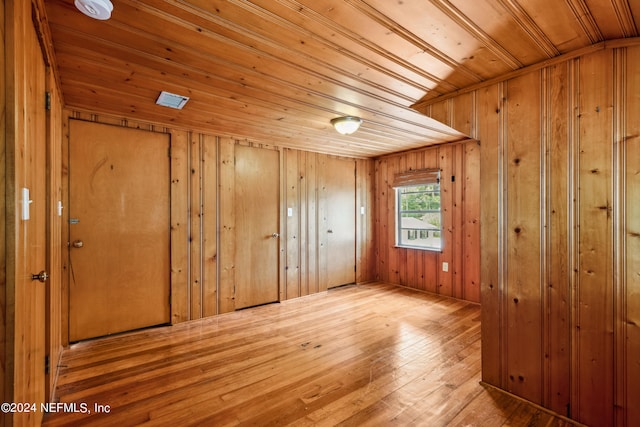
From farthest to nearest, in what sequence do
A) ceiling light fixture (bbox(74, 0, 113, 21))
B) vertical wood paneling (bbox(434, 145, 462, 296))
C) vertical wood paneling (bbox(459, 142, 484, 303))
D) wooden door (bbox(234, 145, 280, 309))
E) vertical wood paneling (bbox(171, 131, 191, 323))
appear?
vertical wood paneling (bbox(434, 145, 462, 296)) < vertical wood paneling (bbox(459, 142, 484, 303)) < wooden door (bbox(234, 145, 280, 309)) < vertical wood paneling (bbox(171, 131, 191, 323)) < ceiling light fixture (bbox(74, 0, 113, 21))

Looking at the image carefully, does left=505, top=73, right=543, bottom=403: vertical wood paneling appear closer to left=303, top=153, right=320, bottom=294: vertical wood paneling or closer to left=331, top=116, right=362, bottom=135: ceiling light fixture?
left=331, top=116, right=362, bottom=135: ceiling light fixture

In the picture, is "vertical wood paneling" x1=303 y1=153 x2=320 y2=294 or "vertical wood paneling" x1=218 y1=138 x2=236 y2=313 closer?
"vertical wood paneling" x1=218 y1=138 x2=236 y2=313

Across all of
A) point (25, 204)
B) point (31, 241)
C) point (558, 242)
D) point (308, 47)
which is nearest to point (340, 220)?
point (558, 242)

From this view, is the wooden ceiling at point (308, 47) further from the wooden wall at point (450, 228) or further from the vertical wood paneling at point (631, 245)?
the wooden wall at point (450, 228)

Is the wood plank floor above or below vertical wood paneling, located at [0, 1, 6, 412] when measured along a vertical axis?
below

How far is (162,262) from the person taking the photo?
3490 mm

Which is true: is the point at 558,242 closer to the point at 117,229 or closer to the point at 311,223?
the point at 311,223

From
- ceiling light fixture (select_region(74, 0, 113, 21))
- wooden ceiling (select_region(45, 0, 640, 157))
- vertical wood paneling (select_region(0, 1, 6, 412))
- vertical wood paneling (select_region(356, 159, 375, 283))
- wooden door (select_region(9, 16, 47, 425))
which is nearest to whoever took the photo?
vertical wood paneling (select_region(0, 1, 6, 412))

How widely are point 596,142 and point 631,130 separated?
0.15 meters

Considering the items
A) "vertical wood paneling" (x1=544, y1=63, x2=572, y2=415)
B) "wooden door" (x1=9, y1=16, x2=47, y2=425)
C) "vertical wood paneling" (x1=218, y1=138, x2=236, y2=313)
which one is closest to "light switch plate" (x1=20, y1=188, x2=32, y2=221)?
"wooden door" (x1=9, y1=16, x2=47, y2=425)

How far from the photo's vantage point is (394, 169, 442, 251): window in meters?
4.82

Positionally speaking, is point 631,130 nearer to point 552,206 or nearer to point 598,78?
point 598,78

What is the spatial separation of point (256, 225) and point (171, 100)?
78.3 inches

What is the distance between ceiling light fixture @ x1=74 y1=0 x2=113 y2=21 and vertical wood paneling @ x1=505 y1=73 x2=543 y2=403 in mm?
2464
